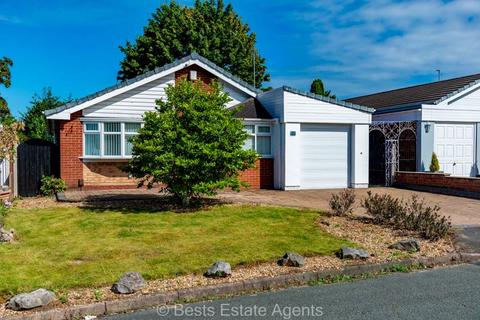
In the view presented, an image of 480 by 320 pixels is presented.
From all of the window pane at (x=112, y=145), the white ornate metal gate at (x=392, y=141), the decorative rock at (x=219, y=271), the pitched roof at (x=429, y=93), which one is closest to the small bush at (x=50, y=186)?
the window pane at (x=112, y=145)

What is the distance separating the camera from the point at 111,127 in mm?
16641

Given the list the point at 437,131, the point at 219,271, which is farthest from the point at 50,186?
the point at 437,131

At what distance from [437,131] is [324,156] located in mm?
5964

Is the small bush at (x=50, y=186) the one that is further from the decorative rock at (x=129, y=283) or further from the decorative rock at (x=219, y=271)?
the decorative rock at (x=219, y=271)

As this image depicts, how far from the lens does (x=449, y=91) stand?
20.7 m

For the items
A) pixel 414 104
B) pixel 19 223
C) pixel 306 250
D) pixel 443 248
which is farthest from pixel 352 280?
pixel 414 104

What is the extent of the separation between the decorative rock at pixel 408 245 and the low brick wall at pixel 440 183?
829cm

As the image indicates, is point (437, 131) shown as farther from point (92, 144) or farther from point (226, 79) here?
point (92, 144)

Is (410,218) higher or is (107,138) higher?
(107,138)

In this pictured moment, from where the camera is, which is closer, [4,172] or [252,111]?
[4,172]

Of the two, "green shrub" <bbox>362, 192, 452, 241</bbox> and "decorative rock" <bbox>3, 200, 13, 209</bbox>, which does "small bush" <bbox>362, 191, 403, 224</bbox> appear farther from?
"decorative rock" <bbox>3, 200, 13, 209</bbox>

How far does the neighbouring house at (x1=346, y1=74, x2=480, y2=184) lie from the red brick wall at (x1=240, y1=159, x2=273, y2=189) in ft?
17.2

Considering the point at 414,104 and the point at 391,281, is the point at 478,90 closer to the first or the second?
the point at 414,104

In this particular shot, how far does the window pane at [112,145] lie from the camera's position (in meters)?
16.6
